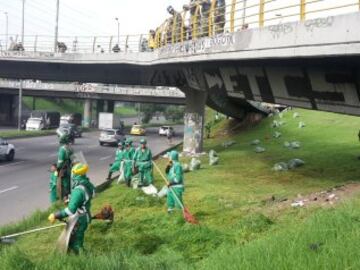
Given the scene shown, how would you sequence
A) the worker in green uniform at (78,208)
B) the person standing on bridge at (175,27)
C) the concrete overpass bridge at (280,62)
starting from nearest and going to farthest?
the worker in green uniform at (78,208) < the concrete overpass bridge at (280,62) < the person standing on bridge at (175,27)

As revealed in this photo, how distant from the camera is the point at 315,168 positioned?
2197 centimetres

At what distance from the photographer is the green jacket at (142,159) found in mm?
19534

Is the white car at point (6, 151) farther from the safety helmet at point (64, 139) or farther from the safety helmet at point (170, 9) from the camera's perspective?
the safety helmet at point (64, 139)

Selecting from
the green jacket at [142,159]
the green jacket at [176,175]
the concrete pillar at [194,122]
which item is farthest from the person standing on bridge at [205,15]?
the concrete pillar at [194,122]

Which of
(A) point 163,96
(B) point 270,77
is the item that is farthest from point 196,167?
(A) point 163,96

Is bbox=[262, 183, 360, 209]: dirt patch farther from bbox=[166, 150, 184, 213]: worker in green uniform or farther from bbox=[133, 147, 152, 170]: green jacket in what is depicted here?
bbox=[133, 147, 152, 170]: green jacket

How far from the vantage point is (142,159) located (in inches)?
772

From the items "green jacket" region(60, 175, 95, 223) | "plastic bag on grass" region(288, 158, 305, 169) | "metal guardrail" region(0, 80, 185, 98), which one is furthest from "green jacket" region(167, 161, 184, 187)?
"metal guardrail" region(0, 80, 185, 98)

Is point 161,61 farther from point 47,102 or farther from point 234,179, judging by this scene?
point 47,102

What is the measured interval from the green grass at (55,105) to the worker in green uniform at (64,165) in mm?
91971

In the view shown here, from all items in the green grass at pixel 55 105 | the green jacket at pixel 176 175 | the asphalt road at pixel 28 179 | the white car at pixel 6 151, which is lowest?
the asphalt road at pixel 28 179

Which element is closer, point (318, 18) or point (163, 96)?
point (318, 18)

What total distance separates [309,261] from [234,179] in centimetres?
1422

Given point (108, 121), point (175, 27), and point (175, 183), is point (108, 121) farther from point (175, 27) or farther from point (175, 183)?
point (175, 183)
